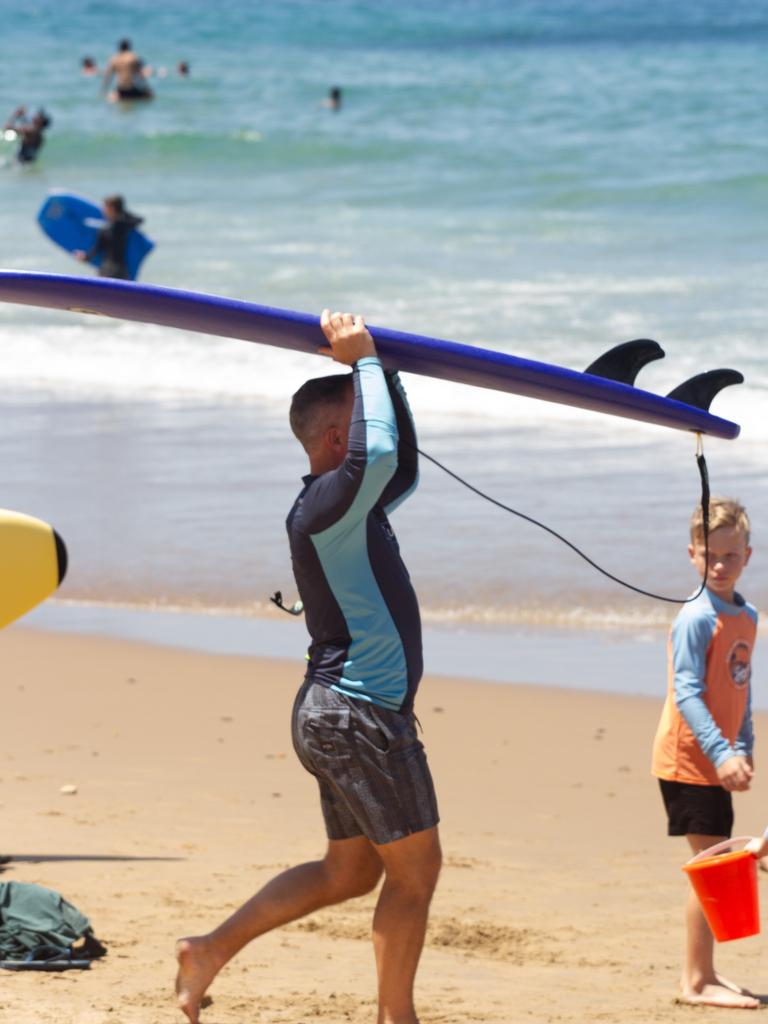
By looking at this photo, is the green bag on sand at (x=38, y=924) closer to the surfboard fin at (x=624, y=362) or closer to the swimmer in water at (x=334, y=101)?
the surfboard fin at (x=624, y=362)

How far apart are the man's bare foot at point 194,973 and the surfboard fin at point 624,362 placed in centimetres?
167

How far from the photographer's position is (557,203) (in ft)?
79.7

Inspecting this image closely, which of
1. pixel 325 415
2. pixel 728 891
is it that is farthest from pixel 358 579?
pixel 728 891

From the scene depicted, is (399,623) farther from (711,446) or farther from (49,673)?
(711,446)

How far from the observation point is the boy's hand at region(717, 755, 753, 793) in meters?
4.42

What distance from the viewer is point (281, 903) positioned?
414cm

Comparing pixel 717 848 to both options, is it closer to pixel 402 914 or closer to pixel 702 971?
pixel 702 971

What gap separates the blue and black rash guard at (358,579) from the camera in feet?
12.6

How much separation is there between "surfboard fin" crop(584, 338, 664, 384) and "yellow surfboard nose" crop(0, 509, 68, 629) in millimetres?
2020

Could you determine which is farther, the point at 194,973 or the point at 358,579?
the point at 194,973

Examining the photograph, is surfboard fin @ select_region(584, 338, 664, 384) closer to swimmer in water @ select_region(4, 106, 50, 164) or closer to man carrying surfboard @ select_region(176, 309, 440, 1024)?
man carrying surfboard @ select_region(176, 309, 440, 1024)

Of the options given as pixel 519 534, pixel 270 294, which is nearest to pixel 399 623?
pixel 519 534

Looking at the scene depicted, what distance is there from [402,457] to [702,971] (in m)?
1.58

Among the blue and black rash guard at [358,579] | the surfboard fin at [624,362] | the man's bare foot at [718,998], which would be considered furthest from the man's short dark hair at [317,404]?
the man's bare foot at [718,998]
